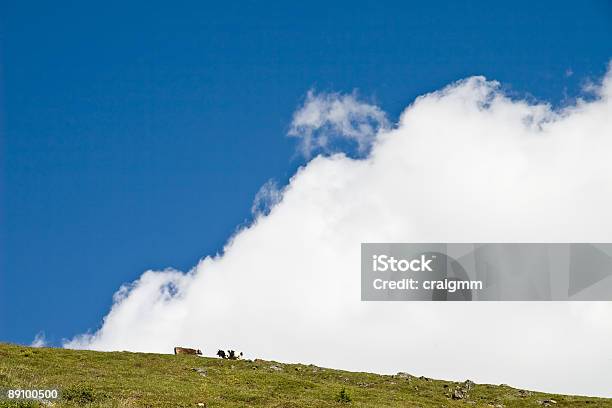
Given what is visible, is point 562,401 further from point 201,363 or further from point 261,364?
point 201,363

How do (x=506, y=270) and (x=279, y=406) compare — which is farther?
(x=506, y=270)

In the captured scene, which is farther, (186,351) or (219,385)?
(186,351)

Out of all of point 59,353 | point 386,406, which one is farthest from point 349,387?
point 59,353

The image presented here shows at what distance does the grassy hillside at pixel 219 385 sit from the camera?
128 feet

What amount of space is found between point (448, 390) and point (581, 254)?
152ft

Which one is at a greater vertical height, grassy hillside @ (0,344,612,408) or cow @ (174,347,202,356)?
cow @ (174,347,202,356)

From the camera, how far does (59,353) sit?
5609 centimetres

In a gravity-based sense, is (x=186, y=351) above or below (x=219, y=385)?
above

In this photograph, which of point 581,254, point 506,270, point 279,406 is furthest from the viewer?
point 506,270

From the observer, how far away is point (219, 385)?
47.4 m

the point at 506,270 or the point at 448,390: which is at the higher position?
the point at 506,270

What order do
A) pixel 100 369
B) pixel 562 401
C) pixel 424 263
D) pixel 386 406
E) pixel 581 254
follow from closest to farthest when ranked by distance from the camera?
pixel 386 406 < pixel 100 369 < pixel 562 401 < pixel 424 263 < pixel 581 254

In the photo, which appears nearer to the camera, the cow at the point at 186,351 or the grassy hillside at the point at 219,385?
the grassy hillside at the point at 219,385

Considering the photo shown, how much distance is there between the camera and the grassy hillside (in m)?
38.9
